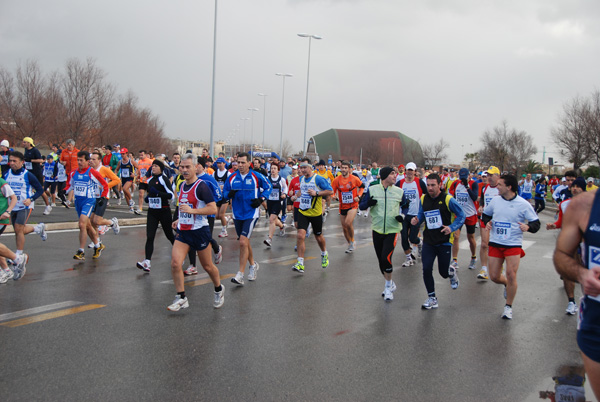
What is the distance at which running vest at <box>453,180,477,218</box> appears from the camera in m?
10.8

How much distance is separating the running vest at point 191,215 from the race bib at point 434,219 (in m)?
3.04

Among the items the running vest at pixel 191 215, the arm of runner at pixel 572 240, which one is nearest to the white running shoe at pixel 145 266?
the running vest at pixel 191 215

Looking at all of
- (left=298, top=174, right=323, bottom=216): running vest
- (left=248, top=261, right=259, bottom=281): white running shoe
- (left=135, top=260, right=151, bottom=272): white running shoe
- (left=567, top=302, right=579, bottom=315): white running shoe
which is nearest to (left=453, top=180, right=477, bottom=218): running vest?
(left=298, top=174, right=323, bottom=216): running vest

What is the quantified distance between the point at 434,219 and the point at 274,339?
9.80 feet

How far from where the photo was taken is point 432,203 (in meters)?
7.51

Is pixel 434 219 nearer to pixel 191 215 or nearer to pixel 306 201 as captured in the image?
pixel 306 201

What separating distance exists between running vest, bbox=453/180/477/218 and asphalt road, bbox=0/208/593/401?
6.04 ft

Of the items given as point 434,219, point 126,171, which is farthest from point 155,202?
point 126,171

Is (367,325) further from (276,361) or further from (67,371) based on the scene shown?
(67,371)

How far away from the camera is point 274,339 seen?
5586mm

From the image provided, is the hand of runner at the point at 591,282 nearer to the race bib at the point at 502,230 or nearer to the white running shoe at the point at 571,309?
the race bib at the point at 502,230

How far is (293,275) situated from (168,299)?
2.63 metres

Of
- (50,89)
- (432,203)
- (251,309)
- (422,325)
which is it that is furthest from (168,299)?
(50,89)

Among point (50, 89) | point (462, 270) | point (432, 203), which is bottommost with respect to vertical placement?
point (462, 270)
